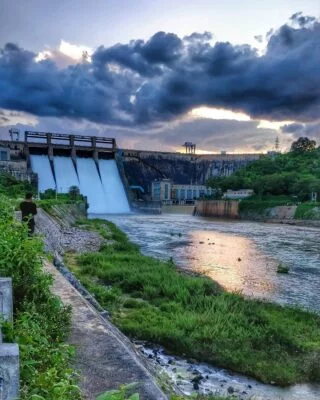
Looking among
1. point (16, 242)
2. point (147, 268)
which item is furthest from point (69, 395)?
point (147, 268)

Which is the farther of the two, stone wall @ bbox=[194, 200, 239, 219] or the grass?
stone wall @ bbox=[194, 200, 239, 219]

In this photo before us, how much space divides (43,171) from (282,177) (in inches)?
1930

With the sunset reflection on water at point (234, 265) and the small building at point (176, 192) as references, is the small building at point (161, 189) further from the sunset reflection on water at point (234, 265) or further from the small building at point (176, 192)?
the sunset reflection on water at point (234, 265)

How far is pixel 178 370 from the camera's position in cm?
875

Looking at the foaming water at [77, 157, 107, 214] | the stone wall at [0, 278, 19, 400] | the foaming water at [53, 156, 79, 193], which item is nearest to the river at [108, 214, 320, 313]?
the stone wall at [0, 278, 19, 400]

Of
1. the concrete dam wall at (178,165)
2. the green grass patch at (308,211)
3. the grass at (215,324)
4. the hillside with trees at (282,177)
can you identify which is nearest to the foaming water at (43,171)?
the concrete dam wall at (178,165)

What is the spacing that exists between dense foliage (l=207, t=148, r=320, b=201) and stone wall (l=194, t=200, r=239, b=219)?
21.5ft

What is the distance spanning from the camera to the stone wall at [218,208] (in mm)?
90812

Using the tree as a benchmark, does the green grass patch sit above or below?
below

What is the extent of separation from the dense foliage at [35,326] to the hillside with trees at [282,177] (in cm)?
7910

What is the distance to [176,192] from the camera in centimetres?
12138

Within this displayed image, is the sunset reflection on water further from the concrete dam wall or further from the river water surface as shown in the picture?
the concrete dam wall

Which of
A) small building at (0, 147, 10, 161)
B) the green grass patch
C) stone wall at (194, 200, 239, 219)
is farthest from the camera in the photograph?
stone wall at (194, 200, 239, 219)

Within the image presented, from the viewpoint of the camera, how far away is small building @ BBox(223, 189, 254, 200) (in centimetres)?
9650
